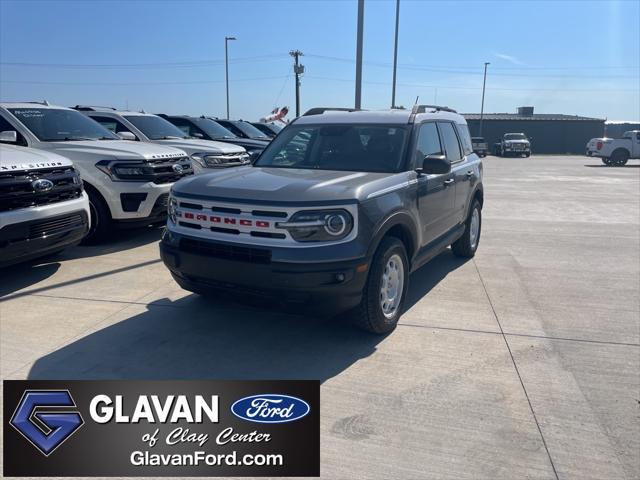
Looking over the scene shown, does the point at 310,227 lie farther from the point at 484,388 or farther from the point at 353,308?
the point at 484,388

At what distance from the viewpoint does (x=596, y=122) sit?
49656 millimetres

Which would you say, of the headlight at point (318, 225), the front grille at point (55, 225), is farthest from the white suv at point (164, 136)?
the headlight at point (318, 225)

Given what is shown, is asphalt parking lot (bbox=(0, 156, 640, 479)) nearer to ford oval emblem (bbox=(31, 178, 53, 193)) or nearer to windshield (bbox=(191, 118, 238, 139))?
ford oval emblem (bbox=(31, 178, 53, 193))

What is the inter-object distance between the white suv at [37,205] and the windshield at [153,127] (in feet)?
13.4

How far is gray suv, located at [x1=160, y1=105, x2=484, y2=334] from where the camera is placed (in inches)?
138

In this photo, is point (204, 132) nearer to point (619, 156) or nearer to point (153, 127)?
point (153, 127)

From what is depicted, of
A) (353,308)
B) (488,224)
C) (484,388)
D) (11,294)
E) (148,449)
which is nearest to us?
(148,449)

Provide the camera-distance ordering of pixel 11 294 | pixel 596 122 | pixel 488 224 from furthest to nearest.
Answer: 1. pixel 596 122
2. pixel 488 224
3. pixel 11 294

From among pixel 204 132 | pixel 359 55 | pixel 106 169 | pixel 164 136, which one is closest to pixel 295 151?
pixel 106 169

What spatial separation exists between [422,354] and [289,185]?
5.41 feet

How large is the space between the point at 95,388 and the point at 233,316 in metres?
1.74

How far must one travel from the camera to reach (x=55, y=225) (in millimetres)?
5309

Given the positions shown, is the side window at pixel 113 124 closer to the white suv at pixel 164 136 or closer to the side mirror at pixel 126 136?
the white suv at pixel 164 136

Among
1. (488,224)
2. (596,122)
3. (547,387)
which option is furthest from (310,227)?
(596,122)
